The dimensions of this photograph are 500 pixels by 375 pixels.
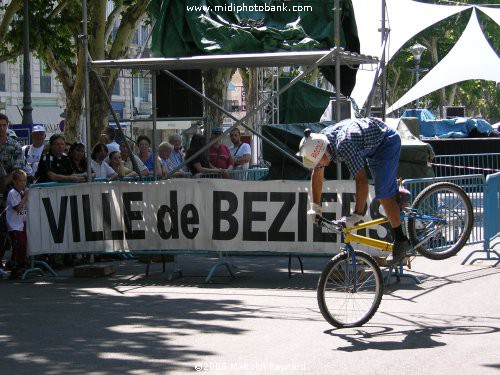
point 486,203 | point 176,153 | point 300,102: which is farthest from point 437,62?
point 486,203

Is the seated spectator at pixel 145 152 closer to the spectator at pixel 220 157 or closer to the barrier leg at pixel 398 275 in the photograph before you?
the spectator at pixel 220 157

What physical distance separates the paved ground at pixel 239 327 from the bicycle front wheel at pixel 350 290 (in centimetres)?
15

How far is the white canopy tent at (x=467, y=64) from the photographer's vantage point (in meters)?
36.4

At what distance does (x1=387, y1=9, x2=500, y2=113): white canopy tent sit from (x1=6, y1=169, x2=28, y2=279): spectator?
25.1 m

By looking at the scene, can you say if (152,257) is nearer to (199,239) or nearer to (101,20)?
(199,239)

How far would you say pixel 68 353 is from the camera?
26.8ft

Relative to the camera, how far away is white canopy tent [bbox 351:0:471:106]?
30.5 m

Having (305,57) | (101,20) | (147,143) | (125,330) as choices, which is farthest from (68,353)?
(101,20)

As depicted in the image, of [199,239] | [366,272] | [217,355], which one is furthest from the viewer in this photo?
[199,239]

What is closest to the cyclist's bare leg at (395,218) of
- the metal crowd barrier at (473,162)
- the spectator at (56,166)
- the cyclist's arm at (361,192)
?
the cyclist's arm at (361,192)

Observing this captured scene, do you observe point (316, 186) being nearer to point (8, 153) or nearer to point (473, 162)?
point (8, 153)

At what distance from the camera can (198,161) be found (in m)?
16.6

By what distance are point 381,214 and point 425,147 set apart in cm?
392

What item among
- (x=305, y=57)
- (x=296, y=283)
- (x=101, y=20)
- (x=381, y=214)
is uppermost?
(x=101, y=20)
